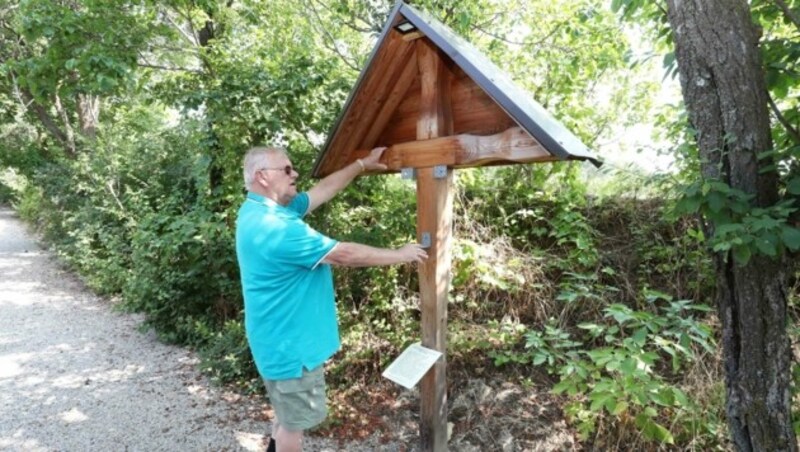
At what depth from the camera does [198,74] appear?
17.4 ft

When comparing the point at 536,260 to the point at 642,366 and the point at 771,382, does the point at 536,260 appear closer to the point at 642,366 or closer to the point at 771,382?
the point at 642,366

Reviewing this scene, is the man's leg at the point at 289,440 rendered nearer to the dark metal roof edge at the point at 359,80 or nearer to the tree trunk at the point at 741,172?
the dark metal roof edge at the point at 359,80

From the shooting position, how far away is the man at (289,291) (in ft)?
8.00

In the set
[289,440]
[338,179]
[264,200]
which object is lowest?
[289,440]

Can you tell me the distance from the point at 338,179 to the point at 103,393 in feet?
11.9

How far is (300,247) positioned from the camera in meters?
2.40

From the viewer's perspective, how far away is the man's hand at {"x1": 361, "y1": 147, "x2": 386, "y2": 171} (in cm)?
319

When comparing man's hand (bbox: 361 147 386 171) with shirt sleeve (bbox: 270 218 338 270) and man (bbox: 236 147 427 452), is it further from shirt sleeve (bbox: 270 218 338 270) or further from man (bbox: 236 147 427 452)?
shirt sleeve (bbox: 270 218 338 270)

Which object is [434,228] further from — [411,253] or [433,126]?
[433,126]

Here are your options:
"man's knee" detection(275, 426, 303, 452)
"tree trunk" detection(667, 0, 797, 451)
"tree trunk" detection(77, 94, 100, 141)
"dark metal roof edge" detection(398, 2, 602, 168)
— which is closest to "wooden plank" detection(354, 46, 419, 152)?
"dark metal roof edge" detection(398, 2, 602, 168)

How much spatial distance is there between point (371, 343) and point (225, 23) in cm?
487

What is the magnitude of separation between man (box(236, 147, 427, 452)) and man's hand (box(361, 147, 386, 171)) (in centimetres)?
77

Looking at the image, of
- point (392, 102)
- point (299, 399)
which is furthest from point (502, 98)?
point (299, 399)

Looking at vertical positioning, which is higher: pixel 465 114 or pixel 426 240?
pixel 465 114
